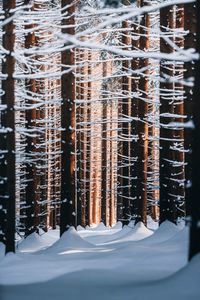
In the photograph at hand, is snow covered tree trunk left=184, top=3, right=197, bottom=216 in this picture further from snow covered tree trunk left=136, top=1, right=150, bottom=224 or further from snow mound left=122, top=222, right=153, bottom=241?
snow mound left=122, top=222, right=153, bottom=241

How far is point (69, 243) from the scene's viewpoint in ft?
43.1

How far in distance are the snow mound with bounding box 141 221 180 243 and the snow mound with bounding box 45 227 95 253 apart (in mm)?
1585

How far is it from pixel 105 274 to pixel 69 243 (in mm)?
5001

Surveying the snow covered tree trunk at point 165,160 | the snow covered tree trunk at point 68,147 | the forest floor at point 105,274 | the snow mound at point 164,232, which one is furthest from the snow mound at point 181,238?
the snow covered tree trunk at point 68,147

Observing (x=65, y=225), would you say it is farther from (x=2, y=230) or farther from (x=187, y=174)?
(x=187, y=174)

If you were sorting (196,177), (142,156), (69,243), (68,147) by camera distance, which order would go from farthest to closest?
1. (142,156)
2. (68,147)
3. (69,243)
4. (196,177)

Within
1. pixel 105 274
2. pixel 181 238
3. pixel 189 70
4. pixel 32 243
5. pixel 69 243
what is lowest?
pixel 32 243

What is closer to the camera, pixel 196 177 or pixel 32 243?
pixel 196 177

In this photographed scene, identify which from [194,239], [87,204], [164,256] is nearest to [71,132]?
[164,256]

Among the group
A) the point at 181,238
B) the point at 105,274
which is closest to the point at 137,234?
the point at 181,238

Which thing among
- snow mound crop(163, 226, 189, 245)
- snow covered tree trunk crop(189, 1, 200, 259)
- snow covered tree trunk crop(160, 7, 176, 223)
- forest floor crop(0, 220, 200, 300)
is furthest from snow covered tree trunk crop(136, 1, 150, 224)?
snow covered tree trunk crop(189, 1, 200, 259)

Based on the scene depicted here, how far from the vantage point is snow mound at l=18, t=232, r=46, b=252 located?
15.9 metres

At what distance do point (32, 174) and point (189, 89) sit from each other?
6.09m

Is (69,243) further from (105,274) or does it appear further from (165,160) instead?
(105,274)
